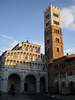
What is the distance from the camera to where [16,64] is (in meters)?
37.0

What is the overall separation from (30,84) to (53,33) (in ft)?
65.2

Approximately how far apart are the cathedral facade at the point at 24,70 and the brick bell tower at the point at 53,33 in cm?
381

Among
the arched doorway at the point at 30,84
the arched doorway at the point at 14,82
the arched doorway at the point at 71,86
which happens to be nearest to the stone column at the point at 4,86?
the arched doorway at the point at 14,82

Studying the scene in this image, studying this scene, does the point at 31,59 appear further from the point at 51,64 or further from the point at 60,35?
the point at 60,35

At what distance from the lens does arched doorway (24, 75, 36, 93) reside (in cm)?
3919

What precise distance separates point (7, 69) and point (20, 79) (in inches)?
196

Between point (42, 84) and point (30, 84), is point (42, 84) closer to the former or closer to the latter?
point (42, 84)

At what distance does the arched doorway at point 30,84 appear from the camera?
39.2 m

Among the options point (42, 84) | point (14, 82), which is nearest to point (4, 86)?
point (14, 82)

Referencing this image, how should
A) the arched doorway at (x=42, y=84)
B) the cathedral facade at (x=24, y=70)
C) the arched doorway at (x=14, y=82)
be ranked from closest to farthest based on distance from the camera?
the cathedral facade at (x=24, y=70) < the arched doorway at (x=14, y=82) < the arched doorway at (x=42, y=84)

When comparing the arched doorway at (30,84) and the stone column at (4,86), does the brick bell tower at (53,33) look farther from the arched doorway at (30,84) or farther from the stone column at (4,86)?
the stone column at (4,86)

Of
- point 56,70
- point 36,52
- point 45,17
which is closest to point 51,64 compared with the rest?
point 56,70

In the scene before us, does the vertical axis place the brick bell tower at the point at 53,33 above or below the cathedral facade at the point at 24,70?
above

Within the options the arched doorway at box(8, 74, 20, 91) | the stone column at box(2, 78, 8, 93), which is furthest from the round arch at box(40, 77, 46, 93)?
the stone column at box(2, 78, 8, 93)
